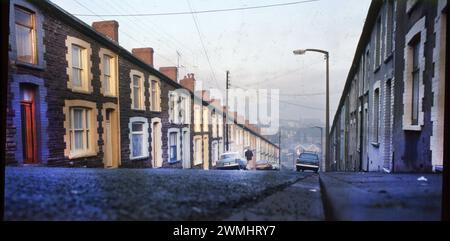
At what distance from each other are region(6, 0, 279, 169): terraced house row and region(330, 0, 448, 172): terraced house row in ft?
32.4

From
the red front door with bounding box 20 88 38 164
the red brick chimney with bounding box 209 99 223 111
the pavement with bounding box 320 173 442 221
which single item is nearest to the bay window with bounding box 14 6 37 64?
the red front door with bounding box 20 88 38 164

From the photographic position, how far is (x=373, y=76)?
37.2 feet

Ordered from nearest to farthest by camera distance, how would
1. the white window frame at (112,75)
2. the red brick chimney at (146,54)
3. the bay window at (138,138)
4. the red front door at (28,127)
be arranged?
1. the red front door at (28,127)
2. the white window frame at (112,75)
3. the bay window at (138,138)
4. the red brick chimney at (146,54)

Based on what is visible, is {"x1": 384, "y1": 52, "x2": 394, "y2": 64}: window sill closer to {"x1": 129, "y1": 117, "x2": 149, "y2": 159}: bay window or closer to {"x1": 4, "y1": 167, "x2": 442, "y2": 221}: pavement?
{"x1": 4, "y1": 167, "x2": 442, "y2": 221}: pavement

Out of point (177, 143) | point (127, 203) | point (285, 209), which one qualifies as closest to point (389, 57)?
point (285, 209)

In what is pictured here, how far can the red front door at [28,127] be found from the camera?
8.78m

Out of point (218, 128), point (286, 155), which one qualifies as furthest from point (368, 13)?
point (286, 155)

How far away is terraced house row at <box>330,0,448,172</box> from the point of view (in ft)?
16.0

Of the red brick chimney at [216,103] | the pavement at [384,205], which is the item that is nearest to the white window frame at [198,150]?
the red brick chimney at [216,103]

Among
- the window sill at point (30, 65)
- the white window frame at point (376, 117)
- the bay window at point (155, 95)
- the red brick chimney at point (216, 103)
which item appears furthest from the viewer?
the red brick chimney at point (216, 103)

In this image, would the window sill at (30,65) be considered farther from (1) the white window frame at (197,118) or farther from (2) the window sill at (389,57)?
(1) the white window frame at (197,118)

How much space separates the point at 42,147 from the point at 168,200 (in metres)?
8.58

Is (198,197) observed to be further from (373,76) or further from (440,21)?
(373,76)

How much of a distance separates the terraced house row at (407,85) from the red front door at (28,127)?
33.1 feet
